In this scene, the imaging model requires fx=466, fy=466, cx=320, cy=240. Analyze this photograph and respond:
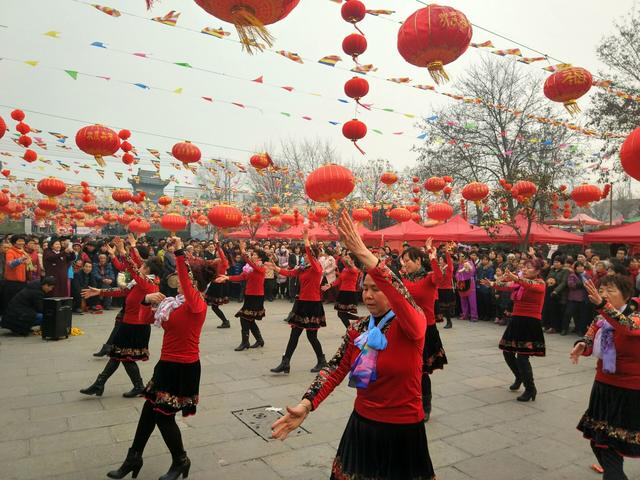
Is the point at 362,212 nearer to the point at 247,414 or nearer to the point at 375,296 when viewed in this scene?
the point at 247,414

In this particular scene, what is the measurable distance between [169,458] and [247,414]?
1214mm

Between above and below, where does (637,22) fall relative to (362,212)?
above

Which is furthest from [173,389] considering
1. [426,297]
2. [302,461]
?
[426,297]

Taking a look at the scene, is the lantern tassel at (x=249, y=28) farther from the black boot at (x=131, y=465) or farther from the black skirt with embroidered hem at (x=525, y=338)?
the black skirt with embroidered hem at (x=525, y=338)

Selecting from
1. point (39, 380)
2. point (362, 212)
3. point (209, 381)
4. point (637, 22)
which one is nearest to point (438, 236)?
point (362, 212)

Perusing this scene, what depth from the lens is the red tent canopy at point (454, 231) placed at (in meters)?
18.2

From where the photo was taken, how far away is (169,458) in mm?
4066

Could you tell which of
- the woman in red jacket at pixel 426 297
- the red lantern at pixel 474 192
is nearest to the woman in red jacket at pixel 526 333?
the woman in red jacket at pixel 426 297

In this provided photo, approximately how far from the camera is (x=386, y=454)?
7.89 ft

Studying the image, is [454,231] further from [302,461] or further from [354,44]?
[302,461]

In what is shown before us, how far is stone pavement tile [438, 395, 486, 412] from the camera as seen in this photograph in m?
5.51

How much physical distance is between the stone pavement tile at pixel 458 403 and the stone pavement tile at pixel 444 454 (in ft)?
3.46

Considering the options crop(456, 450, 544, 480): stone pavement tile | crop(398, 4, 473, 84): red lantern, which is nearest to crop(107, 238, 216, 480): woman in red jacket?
crop(456, 450, 544, 480): stone pavement tile

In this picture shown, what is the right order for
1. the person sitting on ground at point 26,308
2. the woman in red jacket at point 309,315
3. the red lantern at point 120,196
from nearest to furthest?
the woman in red jacket at point 309,315
the person sitting on ground at point 26,308
the red lantern at point 120,196
